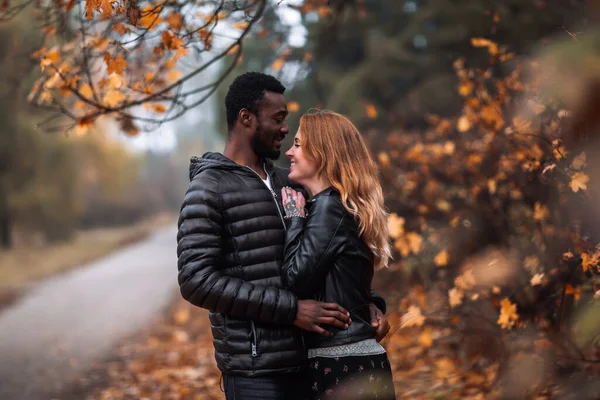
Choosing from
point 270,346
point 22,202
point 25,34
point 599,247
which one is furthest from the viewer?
point 22,202

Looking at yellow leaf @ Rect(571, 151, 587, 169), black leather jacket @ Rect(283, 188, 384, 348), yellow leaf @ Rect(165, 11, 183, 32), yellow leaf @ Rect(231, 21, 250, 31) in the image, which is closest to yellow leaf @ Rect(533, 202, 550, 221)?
yellow leaf @ Rect(571, 151, 587, 169)

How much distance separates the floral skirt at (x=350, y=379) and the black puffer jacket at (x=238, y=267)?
0.12 m

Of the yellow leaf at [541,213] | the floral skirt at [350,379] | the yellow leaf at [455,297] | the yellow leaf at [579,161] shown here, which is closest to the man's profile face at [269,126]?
the floral skirt at [350,379]

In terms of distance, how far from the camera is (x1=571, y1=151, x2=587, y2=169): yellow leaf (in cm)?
405

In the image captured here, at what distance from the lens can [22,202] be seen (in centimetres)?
1880

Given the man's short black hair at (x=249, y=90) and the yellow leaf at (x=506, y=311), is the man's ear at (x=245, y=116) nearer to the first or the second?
the man's short black hair at (x=249, y=90)

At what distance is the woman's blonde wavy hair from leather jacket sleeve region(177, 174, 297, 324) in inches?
17.8

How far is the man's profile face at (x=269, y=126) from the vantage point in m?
3.02

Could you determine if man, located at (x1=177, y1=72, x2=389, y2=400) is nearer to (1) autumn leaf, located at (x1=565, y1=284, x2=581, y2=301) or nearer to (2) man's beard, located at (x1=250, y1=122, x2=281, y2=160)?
(2) man's beard, located at (x1=250, y1=122, x2=281, y2=160)

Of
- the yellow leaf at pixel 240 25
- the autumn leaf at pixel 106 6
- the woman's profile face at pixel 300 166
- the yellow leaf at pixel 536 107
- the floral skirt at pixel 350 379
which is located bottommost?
the floral skirt at pixel 350 379

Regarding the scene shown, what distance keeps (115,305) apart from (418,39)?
6964 mm

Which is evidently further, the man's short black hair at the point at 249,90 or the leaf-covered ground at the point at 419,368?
the leaf-covered ground at the point at 419,368

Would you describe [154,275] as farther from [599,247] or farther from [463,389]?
[599,247]

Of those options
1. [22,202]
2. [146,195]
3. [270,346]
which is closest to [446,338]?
[270,346]
